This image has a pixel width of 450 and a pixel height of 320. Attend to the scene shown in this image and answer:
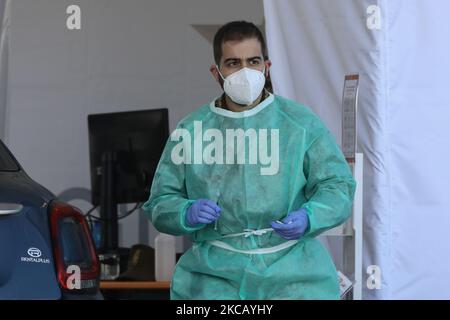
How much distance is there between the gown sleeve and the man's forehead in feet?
1.05

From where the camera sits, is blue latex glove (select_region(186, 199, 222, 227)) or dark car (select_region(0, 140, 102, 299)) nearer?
blue latex glove (select_region(186, 199, 222, 227))

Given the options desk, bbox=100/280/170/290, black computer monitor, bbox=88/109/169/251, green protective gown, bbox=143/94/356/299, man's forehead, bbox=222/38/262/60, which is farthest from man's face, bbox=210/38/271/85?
black computer monitor, bbox=88/109/169/251

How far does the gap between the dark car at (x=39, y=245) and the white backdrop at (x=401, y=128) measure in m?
1.09

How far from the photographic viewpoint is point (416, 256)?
379 cm

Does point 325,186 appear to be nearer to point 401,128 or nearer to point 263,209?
point 263,209

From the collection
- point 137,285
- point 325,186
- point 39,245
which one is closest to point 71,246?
point 39,245

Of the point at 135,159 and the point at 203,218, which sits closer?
the point at 203,218

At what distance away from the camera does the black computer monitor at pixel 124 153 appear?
17.6ft

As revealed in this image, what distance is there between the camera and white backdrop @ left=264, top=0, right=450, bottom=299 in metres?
3.76

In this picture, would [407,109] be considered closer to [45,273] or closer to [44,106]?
[45,273]

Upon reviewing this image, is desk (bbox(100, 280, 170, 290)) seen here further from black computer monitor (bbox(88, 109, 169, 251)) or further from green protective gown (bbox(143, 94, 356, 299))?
green protective gown (bbox(143, 94, 356, 299))

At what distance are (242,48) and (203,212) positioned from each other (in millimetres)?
531
